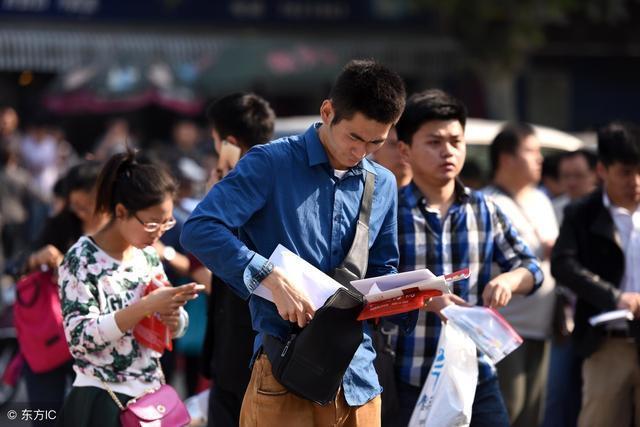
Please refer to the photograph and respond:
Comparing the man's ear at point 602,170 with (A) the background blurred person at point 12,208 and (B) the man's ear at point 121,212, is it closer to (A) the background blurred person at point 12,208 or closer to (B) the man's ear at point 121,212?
(B) the man's ear at point 121,212

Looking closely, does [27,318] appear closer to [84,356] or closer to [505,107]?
[84,356]

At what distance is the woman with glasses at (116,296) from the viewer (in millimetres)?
4625

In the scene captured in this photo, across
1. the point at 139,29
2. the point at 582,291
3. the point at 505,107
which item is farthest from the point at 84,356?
the point at 139,29

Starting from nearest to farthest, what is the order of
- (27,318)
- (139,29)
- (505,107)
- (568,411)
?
(27,318)
(568,411)
(505,107)
(139,29)

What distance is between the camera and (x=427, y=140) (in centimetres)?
533

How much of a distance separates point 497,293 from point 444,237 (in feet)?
1.46

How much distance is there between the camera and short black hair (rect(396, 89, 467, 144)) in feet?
17.5

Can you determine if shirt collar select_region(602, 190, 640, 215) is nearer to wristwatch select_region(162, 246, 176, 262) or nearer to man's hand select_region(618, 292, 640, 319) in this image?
man's hand select_region(618, 292, 640, 319)

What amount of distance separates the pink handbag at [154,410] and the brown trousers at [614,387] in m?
2.18

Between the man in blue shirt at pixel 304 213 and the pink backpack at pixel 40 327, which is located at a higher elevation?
the man in blue shirt at pixel 304 213

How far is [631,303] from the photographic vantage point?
568cm

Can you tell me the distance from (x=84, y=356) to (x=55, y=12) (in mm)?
15819

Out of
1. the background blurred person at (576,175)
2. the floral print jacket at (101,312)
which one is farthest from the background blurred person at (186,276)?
the background blurred person at (576,175)

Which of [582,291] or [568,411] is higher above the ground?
[582,291]
